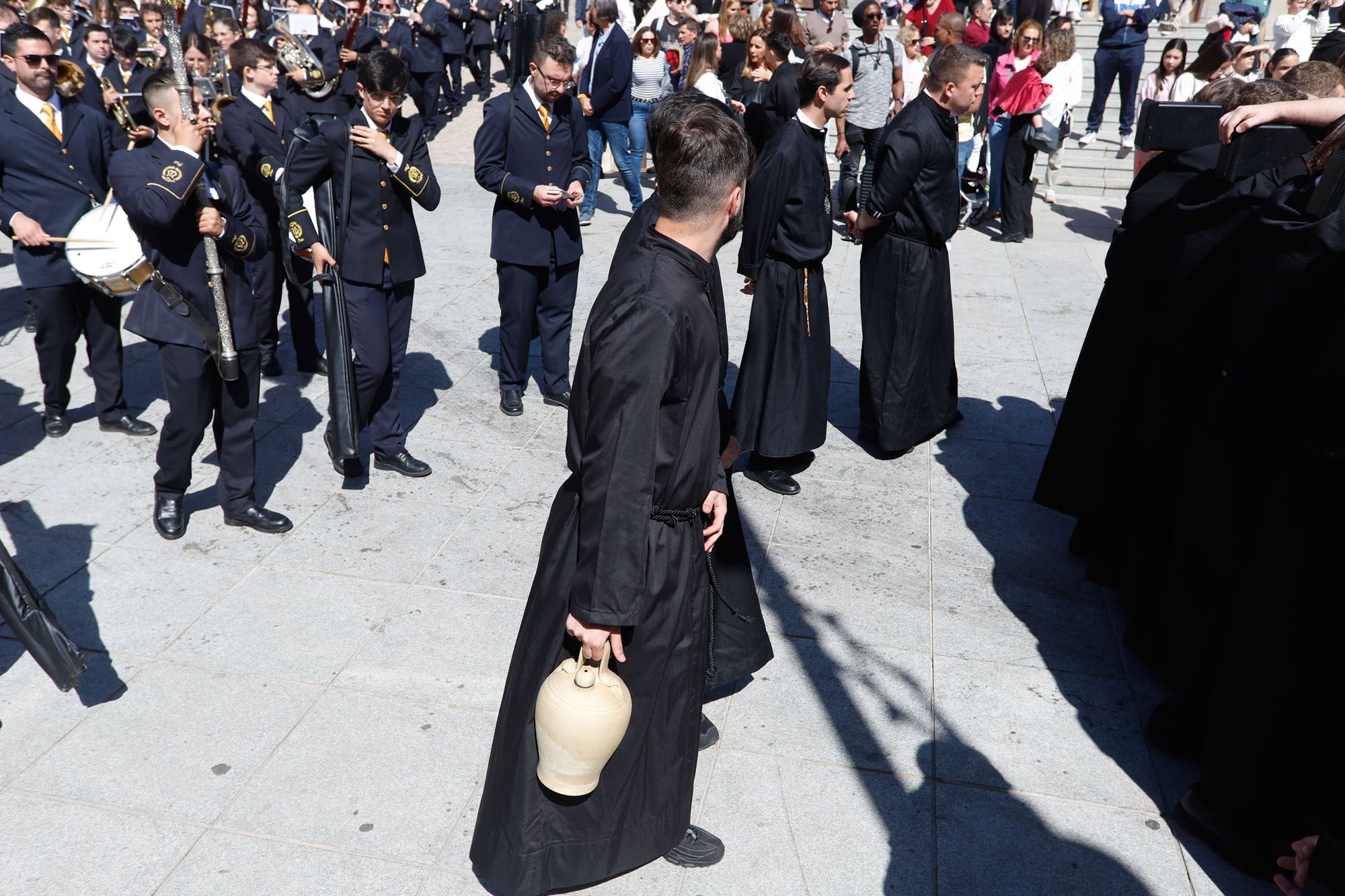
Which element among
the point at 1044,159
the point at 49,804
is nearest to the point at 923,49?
the point at 1044,159

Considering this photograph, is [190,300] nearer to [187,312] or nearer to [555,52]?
[187,312]

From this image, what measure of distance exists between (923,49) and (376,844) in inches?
434

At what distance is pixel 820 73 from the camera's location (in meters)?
4.89

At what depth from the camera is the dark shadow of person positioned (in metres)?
3.79

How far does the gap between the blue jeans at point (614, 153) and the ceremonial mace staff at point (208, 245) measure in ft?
20.8

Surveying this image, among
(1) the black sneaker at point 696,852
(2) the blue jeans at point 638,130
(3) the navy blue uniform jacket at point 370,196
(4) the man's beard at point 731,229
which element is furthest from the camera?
(2) the blue jeans at point 638,130

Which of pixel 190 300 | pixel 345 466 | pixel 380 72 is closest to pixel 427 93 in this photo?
pixel 380 72

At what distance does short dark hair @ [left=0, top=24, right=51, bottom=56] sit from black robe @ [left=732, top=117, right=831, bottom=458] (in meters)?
3.95

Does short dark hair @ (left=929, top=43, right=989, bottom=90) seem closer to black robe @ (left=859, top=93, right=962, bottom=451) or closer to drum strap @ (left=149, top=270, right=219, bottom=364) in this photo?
black robe @ (left=859, top=93, right=962, bottom=451)

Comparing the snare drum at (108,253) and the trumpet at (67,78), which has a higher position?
the trumpet at (67,78)

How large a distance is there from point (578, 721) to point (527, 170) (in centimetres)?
427

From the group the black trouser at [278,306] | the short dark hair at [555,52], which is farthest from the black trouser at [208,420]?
the short dark hair at [555,52]

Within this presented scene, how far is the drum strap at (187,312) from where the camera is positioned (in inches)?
173

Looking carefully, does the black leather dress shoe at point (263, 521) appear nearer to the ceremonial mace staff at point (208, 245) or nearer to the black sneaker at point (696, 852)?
the ceremonial mace staff at point (208, 245)
